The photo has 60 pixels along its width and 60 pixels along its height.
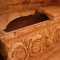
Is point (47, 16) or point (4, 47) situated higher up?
point (47, 16)

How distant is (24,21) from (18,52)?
540 millimetres

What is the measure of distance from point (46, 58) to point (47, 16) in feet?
2.23

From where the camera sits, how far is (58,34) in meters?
2.18

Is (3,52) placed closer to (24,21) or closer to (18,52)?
(18,52)

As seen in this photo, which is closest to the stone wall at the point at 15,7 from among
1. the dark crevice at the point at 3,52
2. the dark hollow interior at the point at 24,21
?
the dark hollow interior at the point at 24,21

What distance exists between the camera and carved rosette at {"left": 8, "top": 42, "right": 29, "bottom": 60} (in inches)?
61.3

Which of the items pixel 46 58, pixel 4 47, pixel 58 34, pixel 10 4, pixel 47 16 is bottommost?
pixel 46 58

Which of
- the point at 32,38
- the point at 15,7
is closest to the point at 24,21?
the point at 32,38

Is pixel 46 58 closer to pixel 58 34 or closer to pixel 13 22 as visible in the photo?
pixel 58 34

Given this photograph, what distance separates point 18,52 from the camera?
5.33 feet

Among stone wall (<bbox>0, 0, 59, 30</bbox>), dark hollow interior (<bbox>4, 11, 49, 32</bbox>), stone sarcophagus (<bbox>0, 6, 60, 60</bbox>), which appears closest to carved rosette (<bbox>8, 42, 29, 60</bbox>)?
stone sarcophagus (<bbox>0, 6, 60, 60</bbox>)

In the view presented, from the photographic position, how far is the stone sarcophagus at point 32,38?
1.55 meters

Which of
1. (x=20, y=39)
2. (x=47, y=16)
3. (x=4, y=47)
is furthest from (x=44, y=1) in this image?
(x=4, y=47)

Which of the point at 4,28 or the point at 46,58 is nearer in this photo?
the point at 4,28
